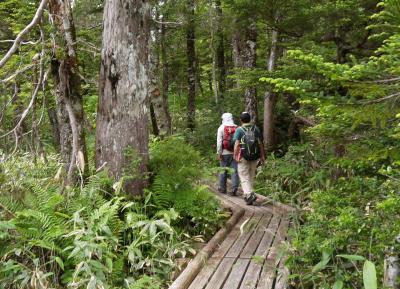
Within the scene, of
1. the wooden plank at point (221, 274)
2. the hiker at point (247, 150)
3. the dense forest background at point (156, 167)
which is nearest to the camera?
the dense forest background at point (156, 167)

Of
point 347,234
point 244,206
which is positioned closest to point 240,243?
point 244,206

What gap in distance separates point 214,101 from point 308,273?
45.0 ft

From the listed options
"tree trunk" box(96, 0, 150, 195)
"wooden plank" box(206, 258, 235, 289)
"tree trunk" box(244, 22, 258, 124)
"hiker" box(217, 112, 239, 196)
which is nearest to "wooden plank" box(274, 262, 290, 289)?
"wooden plank" box(206, 258, 235, 289)

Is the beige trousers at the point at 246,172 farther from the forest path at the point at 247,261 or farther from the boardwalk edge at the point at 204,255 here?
the forest path at the point at 247,261

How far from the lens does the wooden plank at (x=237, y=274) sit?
4957 millimetres

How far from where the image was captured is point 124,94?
6.63 m

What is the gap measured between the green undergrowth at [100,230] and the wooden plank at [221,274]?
21.4 inches

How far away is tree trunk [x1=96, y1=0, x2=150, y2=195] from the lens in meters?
6.61

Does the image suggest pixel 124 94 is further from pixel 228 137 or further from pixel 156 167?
pixel 228 137

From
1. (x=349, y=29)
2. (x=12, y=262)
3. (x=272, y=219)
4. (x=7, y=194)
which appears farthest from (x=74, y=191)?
(x=349, y=29)

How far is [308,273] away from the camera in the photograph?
440 cm

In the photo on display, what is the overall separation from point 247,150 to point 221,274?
3713 millimetres

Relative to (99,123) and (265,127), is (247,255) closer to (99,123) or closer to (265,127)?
(99,123)

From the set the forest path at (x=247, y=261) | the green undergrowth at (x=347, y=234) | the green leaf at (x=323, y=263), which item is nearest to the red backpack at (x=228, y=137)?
the forest path at (x=247, y=261)
